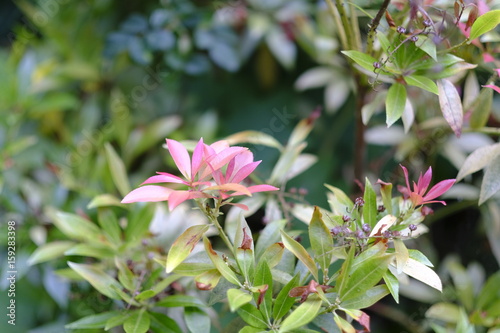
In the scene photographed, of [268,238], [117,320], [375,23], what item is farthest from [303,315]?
[375,23]

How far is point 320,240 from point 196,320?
0.21 meters

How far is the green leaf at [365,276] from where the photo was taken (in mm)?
567

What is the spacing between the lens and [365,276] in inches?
22.7

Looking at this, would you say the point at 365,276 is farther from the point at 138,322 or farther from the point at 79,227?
the point at 79,227

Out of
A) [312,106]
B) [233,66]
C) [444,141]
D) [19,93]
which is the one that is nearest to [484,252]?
[444,141]

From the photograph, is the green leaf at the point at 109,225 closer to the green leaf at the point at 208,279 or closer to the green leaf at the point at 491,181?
the green leaf at the point at 208,279

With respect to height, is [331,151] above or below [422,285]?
above

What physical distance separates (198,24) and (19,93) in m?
0.46

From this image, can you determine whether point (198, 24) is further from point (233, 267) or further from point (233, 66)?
point (233, 267)

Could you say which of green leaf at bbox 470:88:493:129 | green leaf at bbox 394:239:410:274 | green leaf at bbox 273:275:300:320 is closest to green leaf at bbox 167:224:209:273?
green leaf at bbox 273:275:300:320

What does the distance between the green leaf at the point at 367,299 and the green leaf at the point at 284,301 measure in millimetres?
60

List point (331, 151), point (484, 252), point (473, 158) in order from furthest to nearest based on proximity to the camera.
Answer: point (331, 151), point (484, 252), point (473, 158)

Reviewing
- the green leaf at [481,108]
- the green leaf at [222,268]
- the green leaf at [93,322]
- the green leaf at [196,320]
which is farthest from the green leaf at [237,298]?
the green leaf at [481,108]

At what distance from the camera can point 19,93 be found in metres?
1.23
